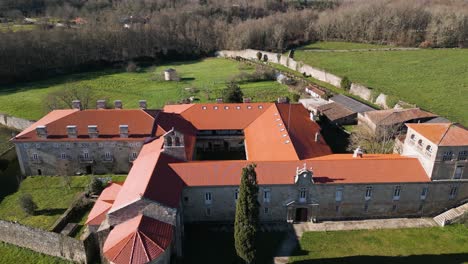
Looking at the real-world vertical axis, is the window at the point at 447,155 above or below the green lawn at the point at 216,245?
above

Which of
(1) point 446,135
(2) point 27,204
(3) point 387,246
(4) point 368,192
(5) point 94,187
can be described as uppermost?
(1) point 446,135

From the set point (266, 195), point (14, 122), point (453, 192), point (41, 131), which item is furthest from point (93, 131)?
point (453, 192)

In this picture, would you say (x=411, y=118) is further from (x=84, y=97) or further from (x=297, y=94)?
(x=84, y=97)

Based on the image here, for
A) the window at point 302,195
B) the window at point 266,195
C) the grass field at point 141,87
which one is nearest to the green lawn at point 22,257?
the window at point 266,195

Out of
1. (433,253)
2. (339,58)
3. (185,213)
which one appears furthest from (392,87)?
(185,213)

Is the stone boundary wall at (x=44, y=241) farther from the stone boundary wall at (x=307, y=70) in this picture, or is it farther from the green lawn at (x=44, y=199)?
the stone boundary wall at (x=307, y=70)

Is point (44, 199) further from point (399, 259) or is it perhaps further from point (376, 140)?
point (376, 140)

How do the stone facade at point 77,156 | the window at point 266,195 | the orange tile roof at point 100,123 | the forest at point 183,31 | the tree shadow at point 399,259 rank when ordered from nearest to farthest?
the tree shadow at point 399,259 → the window at point 266,195 → the stone facade at point 77,156 → the orange tile roof at point 100,123 → the forest at point 183,31

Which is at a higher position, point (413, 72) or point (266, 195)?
point (413, 72)
